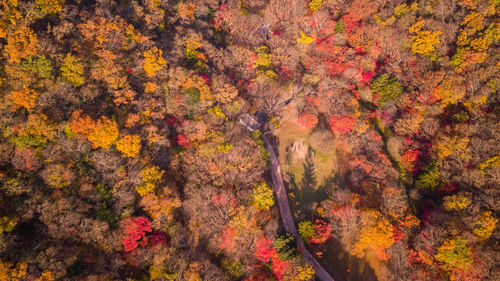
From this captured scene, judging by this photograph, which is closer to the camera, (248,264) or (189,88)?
(248,264)

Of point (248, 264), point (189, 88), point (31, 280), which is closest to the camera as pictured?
point (31, 280)

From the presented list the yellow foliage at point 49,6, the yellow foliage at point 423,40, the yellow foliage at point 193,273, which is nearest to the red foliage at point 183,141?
the yellow foliage at point 193,273

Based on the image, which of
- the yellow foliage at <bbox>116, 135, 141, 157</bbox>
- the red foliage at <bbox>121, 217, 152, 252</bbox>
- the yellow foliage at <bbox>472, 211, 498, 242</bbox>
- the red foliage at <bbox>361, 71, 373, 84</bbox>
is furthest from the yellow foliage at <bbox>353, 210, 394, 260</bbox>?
the yellow foliage at <bbox>116, 135, 141, 157</bbox>

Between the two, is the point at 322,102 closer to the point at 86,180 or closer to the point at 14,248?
the point at 86,180

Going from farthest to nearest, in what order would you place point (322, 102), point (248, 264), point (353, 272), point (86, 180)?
point (322, 102) → point (353, 272) → point (248, 264) → point (86, 180)

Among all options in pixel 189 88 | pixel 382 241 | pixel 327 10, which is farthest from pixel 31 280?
pixel 327 10

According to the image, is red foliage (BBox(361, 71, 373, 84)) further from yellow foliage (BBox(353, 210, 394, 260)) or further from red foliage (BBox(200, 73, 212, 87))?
red foliage (BBox(200, 73, 212, 87))
